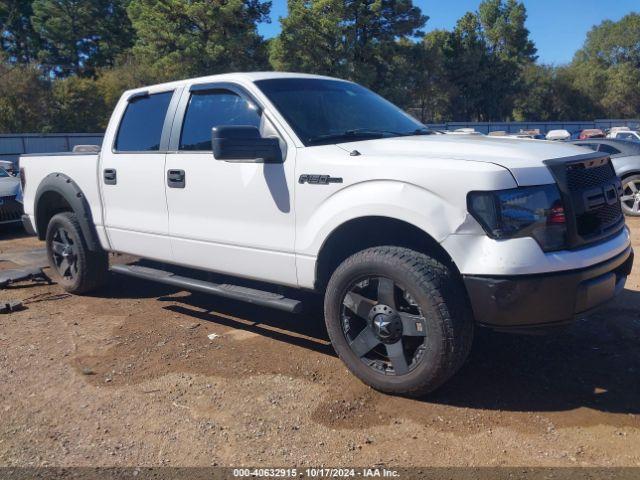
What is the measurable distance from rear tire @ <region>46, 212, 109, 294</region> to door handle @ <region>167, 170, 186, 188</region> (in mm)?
1455

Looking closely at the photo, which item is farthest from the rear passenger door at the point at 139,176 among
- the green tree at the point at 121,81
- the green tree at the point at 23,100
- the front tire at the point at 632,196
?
the green tree at the point at 121,81

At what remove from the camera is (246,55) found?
1319 inches

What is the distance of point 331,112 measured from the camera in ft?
14.6

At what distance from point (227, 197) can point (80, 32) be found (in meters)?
46.1

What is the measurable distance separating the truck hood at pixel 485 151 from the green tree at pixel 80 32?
44.9 meters

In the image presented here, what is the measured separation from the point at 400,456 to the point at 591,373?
5.31ft

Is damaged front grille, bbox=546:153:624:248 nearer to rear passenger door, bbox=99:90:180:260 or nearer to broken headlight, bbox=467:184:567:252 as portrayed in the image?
broken headlight, bbox=467:184:567:252

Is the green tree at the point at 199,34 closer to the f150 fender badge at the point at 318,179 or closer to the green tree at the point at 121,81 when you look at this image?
the green tree at the point at 121,81

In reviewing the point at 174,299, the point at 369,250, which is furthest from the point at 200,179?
the point at 174,299

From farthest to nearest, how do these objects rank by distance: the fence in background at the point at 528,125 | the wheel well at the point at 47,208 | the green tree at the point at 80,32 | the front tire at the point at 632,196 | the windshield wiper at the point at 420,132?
the green tree at the point at 80,32 < the fence in background at the point at 528,125 < the front tire at the point at 632,196 < the wheel well at the point at 47,208 < the windshield wiper at the point at 420,132

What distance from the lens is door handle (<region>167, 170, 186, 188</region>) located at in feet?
15.1

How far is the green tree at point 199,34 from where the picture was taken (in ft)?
104

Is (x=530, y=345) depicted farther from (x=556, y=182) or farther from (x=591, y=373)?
(x=556, y=182)

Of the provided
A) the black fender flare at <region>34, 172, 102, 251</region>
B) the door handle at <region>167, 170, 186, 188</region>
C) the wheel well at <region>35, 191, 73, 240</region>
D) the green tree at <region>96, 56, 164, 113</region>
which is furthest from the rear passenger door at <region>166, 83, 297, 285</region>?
the green tree at <region>96, 56, 164, 113</region>
